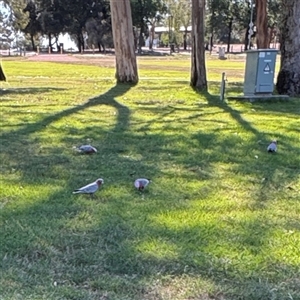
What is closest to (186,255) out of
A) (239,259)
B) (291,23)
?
(239,259)

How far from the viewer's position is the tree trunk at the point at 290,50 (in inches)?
391

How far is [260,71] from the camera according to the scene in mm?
9312

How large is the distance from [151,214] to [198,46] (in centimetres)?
892

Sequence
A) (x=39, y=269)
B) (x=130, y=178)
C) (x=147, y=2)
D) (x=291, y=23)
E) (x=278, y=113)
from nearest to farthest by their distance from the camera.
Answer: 1. (x=39, y=269)
2. (x=130, y=178)
3. (x=278, y=113)
4. (x=291, y=23)
5. (x=147, y=2)

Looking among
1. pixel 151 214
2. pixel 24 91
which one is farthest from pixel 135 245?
pixel 24 91

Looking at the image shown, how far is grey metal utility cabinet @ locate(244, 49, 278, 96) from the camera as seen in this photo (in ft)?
30.3

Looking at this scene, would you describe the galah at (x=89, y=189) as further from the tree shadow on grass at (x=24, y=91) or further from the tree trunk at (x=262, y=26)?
the tree trunk at (x=262, y=26)

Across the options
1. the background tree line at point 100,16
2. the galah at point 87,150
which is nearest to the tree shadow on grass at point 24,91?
the galah at point 87,150

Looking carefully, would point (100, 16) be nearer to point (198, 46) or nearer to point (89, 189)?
point (198, 46)

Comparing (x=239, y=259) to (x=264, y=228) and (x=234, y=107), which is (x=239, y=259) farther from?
(x=234, y=107)

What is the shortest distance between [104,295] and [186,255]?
563 millimetres

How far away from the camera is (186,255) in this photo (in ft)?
8.07

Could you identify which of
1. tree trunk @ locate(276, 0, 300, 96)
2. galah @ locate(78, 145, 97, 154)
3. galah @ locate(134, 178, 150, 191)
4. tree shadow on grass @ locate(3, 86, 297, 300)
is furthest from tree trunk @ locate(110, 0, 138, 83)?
galah @ locate(134, 178, 150, 191)

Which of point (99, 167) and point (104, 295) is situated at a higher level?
point (104, 295)
